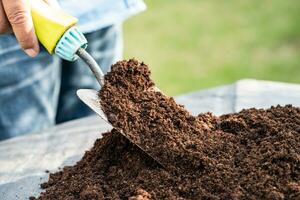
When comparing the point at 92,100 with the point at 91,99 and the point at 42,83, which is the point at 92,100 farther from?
the point at 42,83

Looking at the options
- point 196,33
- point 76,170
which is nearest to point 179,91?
point 196,33

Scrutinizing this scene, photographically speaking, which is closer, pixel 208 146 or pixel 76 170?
pixel 208 146

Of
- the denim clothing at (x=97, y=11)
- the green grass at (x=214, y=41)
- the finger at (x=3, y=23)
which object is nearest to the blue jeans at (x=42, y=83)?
the denim clothing at (x=97, y=11)

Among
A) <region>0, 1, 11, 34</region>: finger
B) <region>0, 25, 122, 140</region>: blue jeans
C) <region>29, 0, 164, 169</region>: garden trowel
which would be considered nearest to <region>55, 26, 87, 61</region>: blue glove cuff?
<region>29, 0, 164, 169</region>: garden trowel

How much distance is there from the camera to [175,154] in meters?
1.35

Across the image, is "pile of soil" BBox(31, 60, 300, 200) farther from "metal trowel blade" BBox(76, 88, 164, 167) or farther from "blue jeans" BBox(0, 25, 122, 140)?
"blue jeans" BBox(0, 25, 122, 140)

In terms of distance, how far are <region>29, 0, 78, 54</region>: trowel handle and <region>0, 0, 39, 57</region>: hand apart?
0.02 meters

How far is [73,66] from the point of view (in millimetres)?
2020

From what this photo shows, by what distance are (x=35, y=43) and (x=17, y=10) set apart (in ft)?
0.26

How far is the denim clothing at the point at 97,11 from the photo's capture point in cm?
183

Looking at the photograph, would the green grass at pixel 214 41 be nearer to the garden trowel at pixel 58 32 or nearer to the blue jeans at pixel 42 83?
the blue jeans at pixel 42 83

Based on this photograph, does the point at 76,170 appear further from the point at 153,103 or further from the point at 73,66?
the point at 73,66

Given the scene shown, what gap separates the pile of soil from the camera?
1.30m

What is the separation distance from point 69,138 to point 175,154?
19.7 inches
